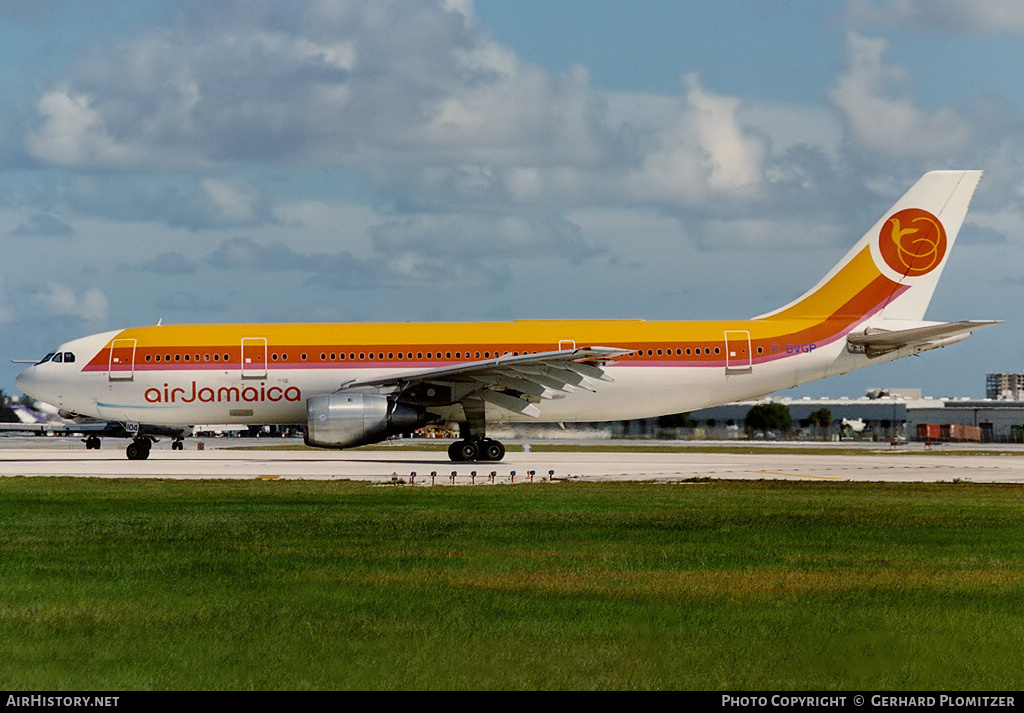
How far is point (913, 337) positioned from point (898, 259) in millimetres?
2807

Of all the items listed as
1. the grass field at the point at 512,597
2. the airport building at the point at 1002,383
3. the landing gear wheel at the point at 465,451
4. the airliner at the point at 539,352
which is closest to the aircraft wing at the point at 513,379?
the airliner at the point at 539,352

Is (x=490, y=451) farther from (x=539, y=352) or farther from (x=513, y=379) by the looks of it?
(x=539, y=352)

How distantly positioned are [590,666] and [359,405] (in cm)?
2575

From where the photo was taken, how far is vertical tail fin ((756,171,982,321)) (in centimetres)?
3769

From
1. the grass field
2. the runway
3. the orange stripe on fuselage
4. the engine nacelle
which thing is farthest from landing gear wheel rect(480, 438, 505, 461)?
the grass field

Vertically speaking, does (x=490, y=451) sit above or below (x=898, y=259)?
below

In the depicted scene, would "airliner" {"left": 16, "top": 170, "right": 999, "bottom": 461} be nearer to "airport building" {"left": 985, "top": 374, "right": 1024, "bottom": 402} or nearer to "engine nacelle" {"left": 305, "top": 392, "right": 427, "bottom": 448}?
"engine nacelle" {"left": 305, "top": 392, "right": 427, "bottom": 448}

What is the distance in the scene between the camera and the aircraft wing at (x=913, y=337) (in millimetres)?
35688

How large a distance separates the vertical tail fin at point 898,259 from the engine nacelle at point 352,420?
12729 mm

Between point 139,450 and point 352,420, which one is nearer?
point 352,420

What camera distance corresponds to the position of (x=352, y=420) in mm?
33438

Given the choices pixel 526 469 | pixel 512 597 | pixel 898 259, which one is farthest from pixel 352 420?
pixel 512 597

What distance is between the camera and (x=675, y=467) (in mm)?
34281
